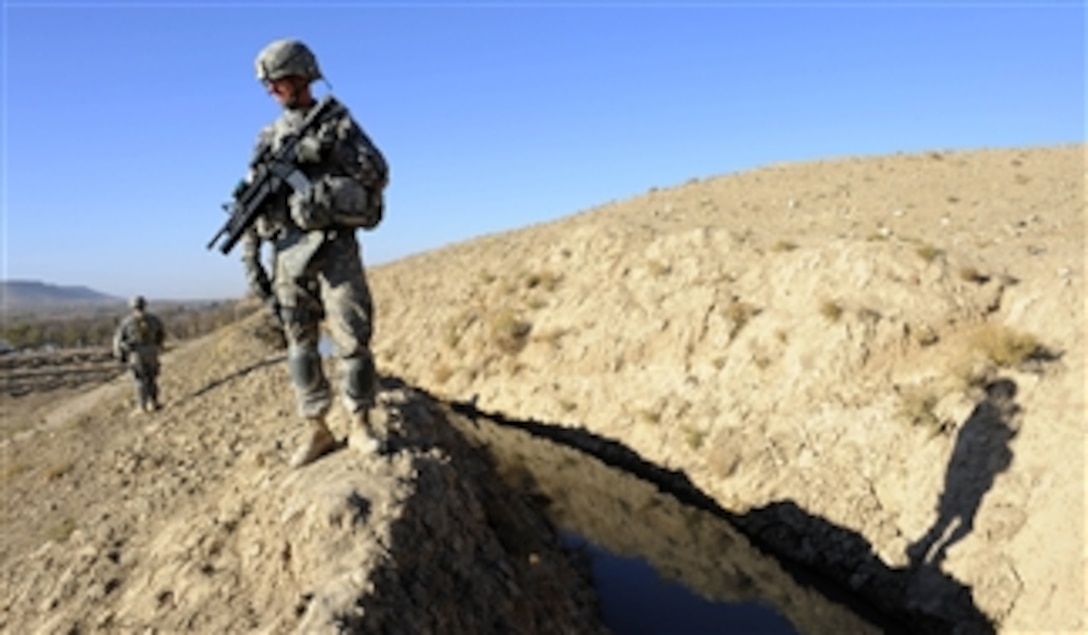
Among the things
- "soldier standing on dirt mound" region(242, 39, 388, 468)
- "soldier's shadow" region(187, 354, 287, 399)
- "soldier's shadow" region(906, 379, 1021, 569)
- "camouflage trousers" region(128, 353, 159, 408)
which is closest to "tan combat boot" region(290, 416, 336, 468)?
"soldier standing on dirt mound" region(242, 39, 388, 468)

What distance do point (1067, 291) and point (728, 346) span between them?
6262mm

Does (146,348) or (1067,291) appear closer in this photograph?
(1067,291)

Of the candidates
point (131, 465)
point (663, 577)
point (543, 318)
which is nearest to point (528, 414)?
point (543, 318)

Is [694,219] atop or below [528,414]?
atop

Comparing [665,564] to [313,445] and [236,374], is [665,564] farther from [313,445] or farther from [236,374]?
[236,374]

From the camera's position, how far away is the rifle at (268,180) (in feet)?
18.7

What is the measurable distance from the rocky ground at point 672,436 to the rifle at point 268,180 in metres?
2.21

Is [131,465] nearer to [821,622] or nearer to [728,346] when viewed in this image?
[821,622]

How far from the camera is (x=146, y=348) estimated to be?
51.0 feet

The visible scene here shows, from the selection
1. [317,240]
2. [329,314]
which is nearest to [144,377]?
[329,314]

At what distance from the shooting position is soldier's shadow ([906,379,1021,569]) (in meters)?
10.5

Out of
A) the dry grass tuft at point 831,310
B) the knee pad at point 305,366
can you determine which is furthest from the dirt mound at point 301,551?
the dry grass tuft at point 831,310

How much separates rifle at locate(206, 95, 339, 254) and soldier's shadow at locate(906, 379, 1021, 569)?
9.70 metres

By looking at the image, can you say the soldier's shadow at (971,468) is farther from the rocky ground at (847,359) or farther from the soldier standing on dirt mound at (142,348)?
the soldier standing on dirt mound at (142,348)
